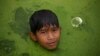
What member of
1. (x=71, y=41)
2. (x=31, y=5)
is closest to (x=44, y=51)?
(x=71, y=41)

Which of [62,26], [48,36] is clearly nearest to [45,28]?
[48,36]

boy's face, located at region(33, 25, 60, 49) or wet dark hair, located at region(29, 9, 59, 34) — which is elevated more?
wet dark hair, located at region(29, 9, 59, 34)

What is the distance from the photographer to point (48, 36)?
1.55m

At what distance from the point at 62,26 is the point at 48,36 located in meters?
0.16

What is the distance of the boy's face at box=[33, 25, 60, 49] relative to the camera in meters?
1.54

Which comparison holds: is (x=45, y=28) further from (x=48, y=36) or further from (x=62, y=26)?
(x=62, y=26)

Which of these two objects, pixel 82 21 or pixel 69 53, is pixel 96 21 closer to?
pixel 82 21

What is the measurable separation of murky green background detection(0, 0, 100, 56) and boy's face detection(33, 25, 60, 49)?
2.1 inches

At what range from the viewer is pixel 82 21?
67.2 inches

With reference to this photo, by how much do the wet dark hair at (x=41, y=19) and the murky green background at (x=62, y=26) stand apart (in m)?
0.08

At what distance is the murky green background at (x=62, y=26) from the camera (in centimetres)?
163

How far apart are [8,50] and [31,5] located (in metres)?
0.27

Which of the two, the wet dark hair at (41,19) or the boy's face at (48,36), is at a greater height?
the wet dark hair at (41,19)

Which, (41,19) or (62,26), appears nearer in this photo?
(41,19)
